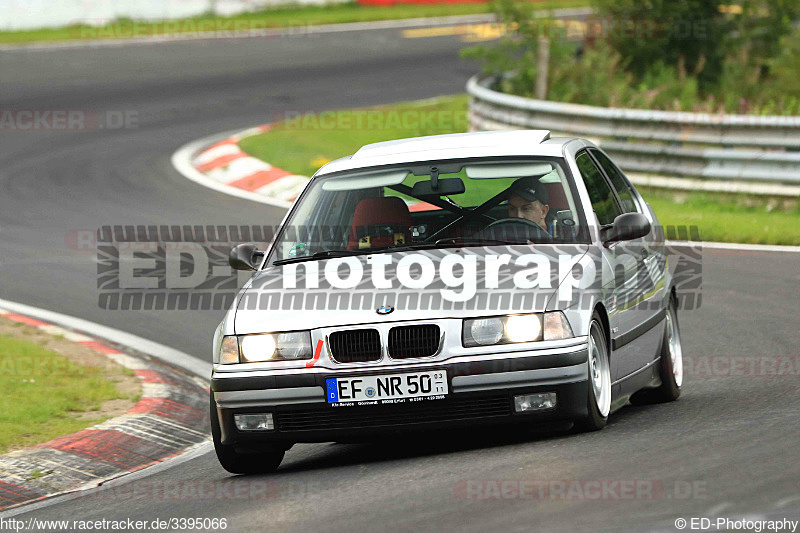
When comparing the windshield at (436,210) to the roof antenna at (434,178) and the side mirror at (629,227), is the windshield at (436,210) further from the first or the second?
the side mirror at (629,227)

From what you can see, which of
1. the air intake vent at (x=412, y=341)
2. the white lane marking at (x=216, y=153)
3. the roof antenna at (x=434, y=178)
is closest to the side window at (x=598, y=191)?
the roof antenna at (x=434, y=178)

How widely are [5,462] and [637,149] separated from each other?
10.4 metres

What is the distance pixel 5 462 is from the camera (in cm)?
773

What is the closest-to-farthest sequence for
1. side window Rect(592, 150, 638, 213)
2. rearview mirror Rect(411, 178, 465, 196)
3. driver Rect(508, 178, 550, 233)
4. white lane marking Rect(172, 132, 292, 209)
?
driver Rect(508, 178, 550, 233)
rearview mirror Rect(411, 178, 465, 196)
side window Rect(592, 150, 638, 213)
white lane marking Rect(172, 132, 292, 209)

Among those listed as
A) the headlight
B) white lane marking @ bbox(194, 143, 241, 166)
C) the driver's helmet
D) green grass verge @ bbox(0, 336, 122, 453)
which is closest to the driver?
the driver's helmet

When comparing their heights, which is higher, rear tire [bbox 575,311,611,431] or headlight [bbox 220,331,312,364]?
headlight [bbox 220,331,312,364]

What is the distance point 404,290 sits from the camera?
665 centimetres

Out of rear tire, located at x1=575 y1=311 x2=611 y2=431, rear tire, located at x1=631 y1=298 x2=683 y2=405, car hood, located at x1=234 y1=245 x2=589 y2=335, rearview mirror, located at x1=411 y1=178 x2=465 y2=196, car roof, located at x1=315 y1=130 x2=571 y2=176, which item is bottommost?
rear tire, located at x1=631 y1=298 x2=683 y2=405

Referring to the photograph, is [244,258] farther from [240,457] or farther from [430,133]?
[430,133]

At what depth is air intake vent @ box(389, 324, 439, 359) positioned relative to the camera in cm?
648

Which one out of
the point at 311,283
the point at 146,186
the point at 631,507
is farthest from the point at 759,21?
the point at 631,507

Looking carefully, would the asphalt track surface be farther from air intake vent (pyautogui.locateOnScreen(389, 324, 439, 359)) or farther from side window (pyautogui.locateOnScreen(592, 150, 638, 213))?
side window (pyautogui.locateOnScreen(592, 150, 638, 213))

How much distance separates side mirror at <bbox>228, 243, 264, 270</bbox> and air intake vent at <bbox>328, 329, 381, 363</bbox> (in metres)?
1.54

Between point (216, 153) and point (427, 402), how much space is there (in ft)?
48.8
